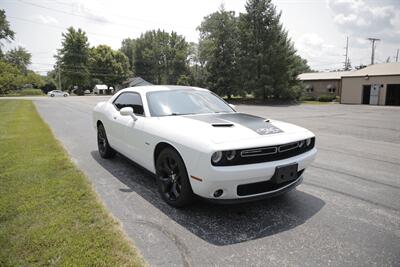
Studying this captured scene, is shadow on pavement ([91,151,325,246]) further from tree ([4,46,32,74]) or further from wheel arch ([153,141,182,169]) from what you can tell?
tree ([4,46,32,74])

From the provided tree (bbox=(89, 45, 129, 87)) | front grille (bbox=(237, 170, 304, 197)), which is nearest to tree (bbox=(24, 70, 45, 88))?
tree (bbox=(89, 45, 129, 87))

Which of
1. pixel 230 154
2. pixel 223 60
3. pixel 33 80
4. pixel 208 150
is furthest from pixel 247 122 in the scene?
pixel 33 80

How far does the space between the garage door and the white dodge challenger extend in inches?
1379

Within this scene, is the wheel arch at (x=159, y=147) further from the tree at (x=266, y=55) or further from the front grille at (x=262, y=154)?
the tree at (x=266, y=55)

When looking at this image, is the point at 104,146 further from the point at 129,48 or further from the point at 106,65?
the point at 129,48

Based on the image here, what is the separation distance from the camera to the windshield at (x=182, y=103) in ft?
13.8

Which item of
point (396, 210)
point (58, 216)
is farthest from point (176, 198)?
point (396, 210)

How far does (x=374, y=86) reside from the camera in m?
33.1

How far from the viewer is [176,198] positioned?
11.6 ft

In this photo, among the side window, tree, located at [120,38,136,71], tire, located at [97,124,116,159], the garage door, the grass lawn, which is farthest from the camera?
tree, located at [120,38,136,71]

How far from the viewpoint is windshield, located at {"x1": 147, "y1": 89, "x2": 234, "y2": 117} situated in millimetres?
4219

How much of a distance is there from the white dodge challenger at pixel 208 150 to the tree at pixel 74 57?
6747 centimetres

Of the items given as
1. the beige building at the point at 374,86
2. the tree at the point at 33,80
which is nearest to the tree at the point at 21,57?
the tree at the point at 33,80

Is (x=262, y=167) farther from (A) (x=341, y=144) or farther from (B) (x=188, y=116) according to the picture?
(A) (x=341, y=144)
